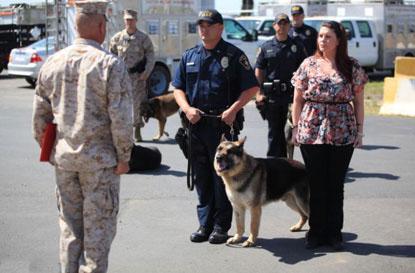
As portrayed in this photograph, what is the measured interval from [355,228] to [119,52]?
19.0 ft

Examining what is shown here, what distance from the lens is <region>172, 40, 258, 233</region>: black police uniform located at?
240 inches

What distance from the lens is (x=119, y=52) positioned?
446 inches

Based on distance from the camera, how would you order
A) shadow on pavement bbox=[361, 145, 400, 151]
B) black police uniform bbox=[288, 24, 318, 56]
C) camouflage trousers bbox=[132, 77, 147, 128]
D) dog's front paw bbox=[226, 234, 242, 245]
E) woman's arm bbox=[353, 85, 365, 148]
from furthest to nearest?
camouflage trousers bbox=[132, 77, 147, 128] < shadow on pavement bbox=[361, 145, 400, 151] < black police uniform bbox=[288, 24, 318, 56] < dog's front paw bbox=[226, 234, 242, 245] < woman's arm bbox=[353, 85, 365, 148]

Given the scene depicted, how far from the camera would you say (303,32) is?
9586mm

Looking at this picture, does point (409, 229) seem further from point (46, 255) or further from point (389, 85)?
point (389, 85)

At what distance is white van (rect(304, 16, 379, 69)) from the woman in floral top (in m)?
17.5

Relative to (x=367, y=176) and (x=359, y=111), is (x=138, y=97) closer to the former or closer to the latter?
(x=367, y=176)

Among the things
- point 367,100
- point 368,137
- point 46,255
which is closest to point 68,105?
point 46,255

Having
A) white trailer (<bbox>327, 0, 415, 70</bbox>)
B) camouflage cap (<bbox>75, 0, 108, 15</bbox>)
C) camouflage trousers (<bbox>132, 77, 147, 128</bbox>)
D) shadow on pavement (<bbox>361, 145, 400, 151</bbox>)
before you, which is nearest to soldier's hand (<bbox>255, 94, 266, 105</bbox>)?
shadow on pavement (<bbox>361, 145, 400, 151</bbox>)

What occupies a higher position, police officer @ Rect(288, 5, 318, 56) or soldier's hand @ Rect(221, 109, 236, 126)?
police officer @ Rect(288, 5, 318, 56)

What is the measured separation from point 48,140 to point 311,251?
2.59m

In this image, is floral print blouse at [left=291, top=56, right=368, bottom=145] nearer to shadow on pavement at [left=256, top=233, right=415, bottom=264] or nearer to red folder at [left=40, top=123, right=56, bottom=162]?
shadow on pavement at [left=256, top=233, right=415, bottom=264]

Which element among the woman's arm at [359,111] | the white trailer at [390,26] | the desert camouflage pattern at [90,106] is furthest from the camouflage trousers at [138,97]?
the white trailer at [390,26]

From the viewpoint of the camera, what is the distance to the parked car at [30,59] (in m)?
19.8
